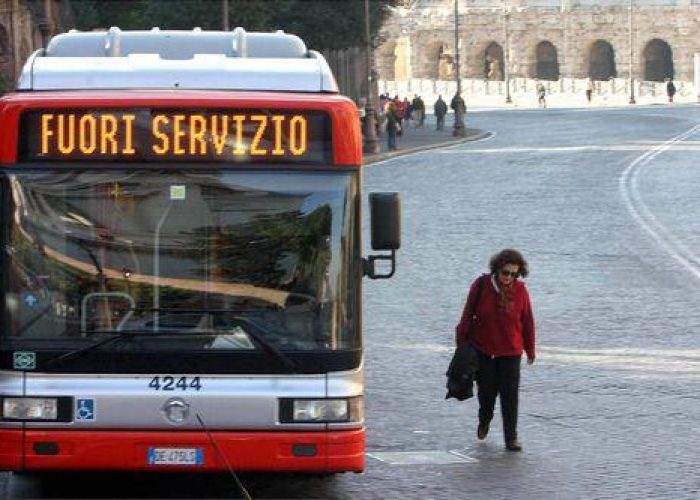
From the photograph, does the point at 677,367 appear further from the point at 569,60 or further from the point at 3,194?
the point at 569,60

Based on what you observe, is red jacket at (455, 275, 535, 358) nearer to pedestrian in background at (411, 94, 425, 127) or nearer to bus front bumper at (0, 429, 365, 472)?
bus front bumper at (0, 429, 365, 472)

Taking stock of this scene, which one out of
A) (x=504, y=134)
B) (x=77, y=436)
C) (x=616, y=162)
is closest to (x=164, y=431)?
(x=77, y=436)

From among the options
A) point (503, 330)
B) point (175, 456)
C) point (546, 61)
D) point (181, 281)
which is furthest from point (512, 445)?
point (546, 61)

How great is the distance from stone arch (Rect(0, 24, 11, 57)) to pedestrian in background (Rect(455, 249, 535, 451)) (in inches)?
1376

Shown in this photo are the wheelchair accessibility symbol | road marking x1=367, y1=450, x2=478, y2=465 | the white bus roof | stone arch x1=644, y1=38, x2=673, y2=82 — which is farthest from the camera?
stone arch x1=644, y1=38, x2=673, y2=82

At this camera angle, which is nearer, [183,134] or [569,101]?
[183,134]

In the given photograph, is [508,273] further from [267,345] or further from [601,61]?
[601,61]

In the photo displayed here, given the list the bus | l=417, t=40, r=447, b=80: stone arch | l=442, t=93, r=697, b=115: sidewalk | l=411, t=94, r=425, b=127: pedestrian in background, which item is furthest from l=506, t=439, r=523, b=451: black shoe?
l=417, t=40, r=447, b=80: stone arch

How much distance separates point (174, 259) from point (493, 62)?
417ft

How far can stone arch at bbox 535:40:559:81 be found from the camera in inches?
5330

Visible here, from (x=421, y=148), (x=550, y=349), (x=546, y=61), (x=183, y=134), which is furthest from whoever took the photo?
(x=546, y=61)

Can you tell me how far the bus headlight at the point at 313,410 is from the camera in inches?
396

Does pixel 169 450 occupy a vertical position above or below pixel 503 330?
below

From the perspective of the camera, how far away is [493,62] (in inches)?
5349
